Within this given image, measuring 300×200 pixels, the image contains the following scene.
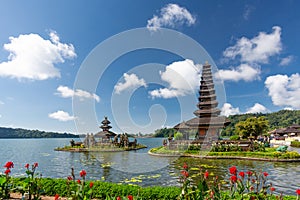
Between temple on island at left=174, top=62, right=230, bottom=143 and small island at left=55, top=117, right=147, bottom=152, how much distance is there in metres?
8.54

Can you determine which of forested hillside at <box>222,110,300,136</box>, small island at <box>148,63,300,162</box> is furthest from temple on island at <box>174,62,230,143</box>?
forested hillside at <box>222,110,300,136</box>

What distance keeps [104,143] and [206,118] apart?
53.3 ft

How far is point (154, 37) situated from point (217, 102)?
21.6 meters

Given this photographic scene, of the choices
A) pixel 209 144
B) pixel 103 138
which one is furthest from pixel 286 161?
pixel 103 138

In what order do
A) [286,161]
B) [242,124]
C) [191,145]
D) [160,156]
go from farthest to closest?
[242,124]
[191,145]
[160,156]
[286,161]

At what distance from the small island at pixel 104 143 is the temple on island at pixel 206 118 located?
8.54m

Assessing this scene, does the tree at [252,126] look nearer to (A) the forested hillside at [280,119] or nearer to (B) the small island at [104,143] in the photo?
(B) the small island at [104,143]

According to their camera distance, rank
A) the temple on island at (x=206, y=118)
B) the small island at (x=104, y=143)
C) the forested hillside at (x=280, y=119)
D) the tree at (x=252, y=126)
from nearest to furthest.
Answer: the temple on island at (x=206, y=118), the small island at (x=104, y=143), the tree at (x=252, y=126), the forested hillside at (x=280, y=119)

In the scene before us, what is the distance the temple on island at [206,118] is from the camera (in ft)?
82.4

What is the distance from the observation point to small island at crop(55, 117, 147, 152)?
31078mm

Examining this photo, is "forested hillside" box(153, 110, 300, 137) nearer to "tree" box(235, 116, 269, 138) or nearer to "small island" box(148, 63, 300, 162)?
"tree" box(235, 116, 269, 138)

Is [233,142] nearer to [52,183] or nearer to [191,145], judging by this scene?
[191,145]

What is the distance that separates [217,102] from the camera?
29.8 meters

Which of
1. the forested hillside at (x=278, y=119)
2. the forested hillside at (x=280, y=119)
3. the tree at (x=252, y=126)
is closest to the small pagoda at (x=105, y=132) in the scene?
the tree at (x=252, y=126)
